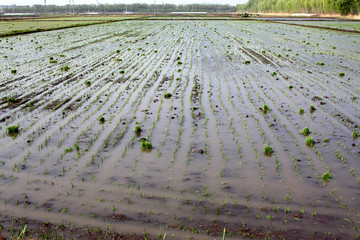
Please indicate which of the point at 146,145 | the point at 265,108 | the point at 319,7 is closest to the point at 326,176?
the point at 146,145

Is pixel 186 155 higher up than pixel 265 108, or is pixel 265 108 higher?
pixel 265 108

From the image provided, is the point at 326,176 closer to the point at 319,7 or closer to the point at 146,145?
the point at 146,145

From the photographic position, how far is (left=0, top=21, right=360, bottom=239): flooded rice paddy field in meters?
5.20

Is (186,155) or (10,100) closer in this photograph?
(186,155)

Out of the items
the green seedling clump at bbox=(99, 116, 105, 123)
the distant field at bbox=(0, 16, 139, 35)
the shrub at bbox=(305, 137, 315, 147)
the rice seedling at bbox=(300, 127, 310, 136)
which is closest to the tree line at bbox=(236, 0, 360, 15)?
the distant field at bbox=(0, 16, 139, 35)

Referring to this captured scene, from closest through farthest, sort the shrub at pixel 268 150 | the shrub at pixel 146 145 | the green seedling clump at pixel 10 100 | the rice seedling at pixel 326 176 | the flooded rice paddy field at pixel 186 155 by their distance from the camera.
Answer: the flooded rice paddy field at pixel 186 155
the rice seedling at pixel 326 176
the shrub at pixel 268 150
the shrub at pixel 146 145
the green seedling clump at pixel 10 100

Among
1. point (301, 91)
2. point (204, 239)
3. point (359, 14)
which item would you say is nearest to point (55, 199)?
point (204, 239)

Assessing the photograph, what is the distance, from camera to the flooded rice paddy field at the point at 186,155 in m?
5.20

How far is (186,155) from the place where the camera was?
7.45 meters

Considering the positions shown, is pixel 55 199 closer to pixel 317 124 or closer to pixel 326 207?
pixel 326 207

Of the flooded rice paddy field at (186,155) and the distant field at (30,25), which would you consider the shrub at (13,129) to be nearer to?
the flooded rice paddy field at (186,155)

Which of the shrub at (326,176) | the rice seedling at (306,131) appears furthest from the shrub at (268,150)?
the rice seedling at (306,131)

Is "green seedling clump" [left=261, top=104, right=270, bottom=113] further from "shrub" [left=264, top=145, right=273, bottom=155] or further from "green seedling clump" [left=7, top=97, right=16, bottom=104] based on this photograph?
"green seedling clump" [left=7, top=97, right=16, bottom=104]

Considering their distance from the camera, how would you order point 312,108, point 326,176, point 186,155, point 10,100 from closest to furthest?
1. point 326,176
2. point 186,155
3. point 312,108
4. point 10,100
